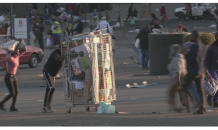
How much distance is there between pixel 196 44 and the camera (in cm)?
972

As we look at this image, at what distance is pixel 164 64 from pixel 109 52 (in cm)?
690

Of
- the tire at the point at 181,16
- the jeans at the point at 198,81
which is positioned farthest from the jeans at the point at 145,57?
the tire at the point at 181,16

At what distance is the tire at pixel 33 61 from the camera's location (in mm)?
20220

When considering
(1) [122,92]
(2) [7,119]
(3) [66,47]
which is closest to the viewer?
(2) [7,119]

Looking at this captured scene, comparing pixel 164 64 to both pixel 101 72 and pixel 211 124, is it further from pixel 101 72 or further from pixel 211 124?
pixel 211 124

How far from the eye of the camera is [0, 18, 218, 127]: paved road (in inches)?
335

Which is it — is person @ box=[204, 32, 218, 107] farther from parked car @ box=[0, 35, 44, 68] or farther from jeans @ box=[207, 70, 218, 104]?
parked car @ box=[0, 35, 44, 68]

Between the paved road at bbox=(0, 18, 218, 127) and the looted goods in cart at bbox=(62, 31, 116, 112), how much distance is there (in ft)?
1.27

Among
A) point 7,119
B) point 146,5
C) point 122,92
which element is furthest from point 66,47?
point 146,5

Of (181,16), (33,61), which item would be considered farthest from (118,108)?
(181,16)

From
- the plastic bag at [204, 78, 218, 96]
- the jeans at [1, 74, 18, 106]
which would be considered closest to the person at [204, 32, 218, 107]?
the plastic bag at [204, 78, 218, 96]

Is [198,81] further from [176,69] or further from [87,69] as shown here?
[87,69]

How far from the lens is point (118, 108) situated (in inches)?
447

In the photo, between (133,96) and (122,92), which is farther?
(122,92)
